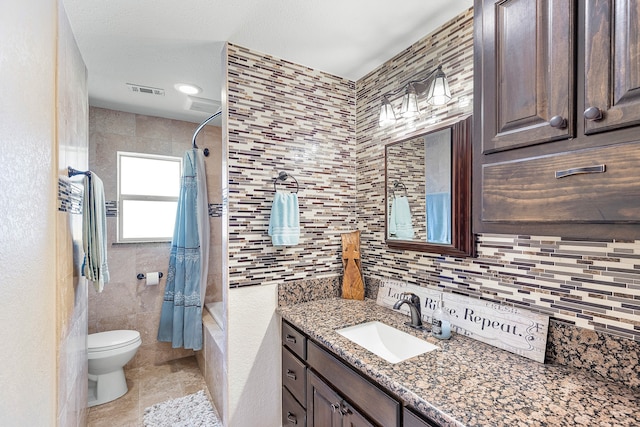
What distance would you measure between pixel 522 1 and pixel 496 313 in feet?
3.79

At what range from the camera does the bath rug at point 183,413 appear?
6.75 feet

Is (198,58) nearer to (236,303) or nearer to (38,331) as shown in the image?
(236,303)

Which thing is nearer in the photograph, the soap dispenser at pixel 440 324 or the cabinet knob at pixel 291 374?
the soap dispenser at pixel 440 324

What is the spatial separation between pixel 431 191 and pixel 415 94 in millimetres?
564

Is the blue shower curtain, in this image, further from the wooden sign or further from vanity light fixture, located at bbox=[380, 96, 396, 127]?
the wooden sign

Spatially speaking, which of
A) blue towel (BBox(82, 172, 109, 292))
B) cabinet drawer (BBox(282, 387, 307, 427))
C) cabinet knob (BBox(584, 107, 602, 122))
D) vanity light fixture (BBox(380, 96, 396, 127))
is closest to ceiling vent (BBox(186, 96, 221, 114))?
blue towel (BBox(82, 172, 109, 292))

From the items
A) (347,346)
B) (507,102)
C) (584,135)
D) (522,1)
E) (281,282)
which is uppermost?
(522,1)

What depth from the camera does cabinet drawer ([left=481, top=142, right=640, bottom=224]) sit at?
2.34 ft

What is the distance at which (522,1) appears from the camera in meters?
0.92

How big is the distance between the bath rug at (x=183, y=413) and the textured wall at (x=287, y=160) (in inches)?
44.2

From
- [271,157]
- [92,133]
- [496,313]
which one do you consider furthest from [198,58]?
[496,313]

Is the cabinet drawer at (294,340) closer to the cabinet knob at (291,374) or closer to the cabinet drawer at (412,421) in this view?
the cabinet knob at (291,374)

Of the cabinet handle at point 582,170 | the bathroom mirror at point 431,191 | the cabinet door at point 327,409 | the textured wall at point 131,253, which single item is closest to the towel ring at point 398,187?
the bathroom mirror at point 431,191

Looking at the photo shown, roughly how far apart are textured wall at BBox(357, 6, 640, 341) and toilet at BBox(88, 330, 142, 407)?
6.57 feet
